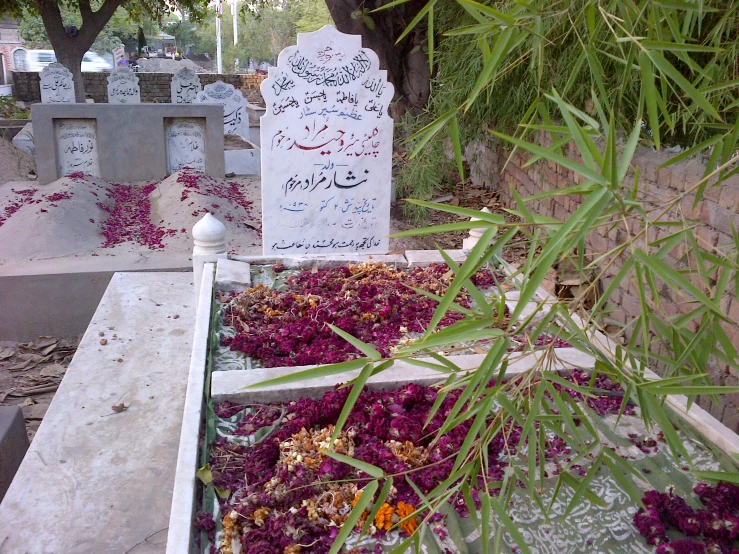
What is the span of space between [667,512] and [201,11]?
16162 mm

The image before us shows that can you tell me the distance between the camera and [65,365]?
4.79 meters

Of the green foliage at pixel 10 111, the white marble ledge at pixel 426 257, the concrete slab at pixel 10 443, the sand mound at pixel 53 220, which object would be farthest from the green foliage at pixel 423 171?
the green foliage at pixel 10 111

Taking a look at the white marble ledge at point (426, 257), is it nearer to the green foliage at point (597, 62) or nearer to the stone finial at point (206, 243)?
the green foliage at point (597, 62)

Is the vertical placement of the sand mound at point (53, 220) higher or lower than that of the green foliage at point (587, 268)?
lower

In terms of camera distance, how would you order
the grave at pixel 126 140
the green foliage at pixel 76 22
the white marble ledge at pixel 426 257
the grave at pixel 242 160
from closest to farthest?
the white marble ledge at pixel 426 257 < the grave at pixel 126 140 < the grave at pixel 242 160 < the green foliage at pixel 76 22

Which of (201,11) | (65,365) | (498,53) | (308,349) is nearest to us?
(498,53)

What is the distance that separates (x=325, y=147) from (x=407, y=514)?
2.99 meters

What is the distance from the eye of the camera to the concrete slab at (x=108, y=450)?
2344mm

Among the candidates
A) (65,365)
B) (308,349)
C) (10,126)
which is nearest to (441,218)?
(65,365)

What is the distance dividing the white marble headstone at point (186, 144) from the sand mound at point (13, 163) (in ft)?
7.94

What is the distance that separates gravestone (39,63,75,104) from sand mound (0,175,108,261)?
16.4ft

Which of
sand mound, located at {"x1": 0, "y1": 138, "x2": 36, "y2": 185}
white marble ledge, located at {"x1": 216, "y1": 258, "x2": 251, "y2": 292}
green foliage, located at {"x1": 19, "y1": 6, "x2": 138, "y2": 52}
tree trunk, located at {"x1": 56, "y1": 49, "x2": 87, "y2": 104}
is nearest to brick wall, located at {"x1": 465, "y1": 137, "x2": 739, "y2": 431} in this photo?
white marble ledge, located at {"x1": 216, "y1": 258, "x2": 251, "y2": 292}

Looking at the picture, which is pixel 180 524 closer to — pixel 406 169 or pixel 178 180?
pixel 406 169

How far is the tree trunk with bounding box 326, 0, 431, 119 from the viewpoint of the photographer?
7000mm
